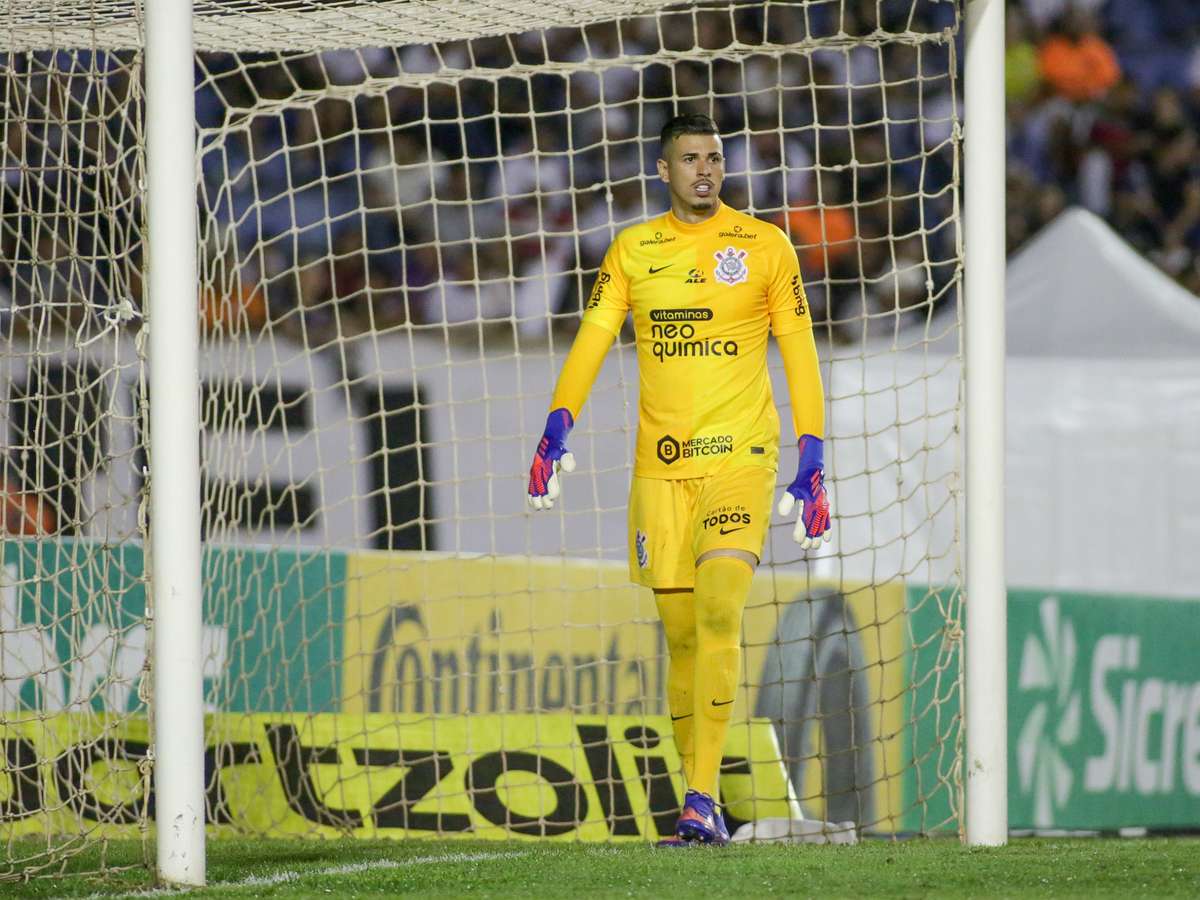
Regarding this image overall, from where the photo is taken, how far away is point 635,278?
203 inches

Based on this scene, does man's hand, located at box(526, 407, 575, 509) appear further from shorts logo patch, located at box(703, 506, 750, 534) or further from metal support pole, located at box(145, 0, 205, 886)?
metal support pole, located at box(145, 0, 205, 886)

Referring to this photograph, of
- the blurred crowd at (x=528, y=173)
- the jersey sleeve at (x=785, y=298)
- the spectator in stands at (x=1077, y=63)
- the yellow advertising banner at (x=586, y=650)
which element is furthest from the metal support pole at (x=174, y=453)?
the spectator in stands at (x=1077, y=63)

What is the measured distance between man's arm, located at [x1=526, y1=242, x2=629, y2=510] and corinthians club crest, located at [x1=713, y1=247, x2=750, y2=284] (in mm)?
266

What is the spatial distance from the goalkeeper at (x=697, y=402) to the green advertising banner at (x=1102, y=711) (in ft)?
8.21

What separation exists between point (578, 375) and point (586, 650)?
2.14m

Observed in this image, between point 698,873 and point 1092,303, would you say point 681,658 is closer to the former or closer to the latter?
point 698,873

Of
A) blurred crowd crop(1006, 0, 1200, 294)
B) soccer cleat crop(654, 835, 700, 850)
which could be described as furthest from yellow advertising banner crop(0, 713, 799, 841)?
blurred crowd crop(1006, 0, 1200, 294)

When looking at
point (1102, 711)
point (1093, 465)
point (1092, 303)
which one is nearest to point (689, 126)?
point (1102, 711)

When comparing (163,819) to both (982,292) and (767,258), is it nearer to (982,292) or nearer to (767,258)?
(767,258)

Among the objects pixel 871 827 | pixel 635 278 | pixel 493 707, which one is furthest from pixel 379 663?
pixel 635 278

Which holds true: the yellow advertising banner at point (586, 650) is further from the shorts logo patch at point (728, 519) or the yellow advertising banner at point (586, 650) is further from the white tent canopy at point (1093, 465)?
the shorts logo patch at point (728, 519)

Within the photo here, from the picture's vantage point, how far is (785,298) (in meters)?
5.11

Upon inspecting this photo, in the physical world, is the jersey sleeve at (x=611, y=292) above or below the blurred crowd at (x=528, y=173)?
below

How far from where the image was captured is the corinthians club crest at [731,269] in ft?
16.6
